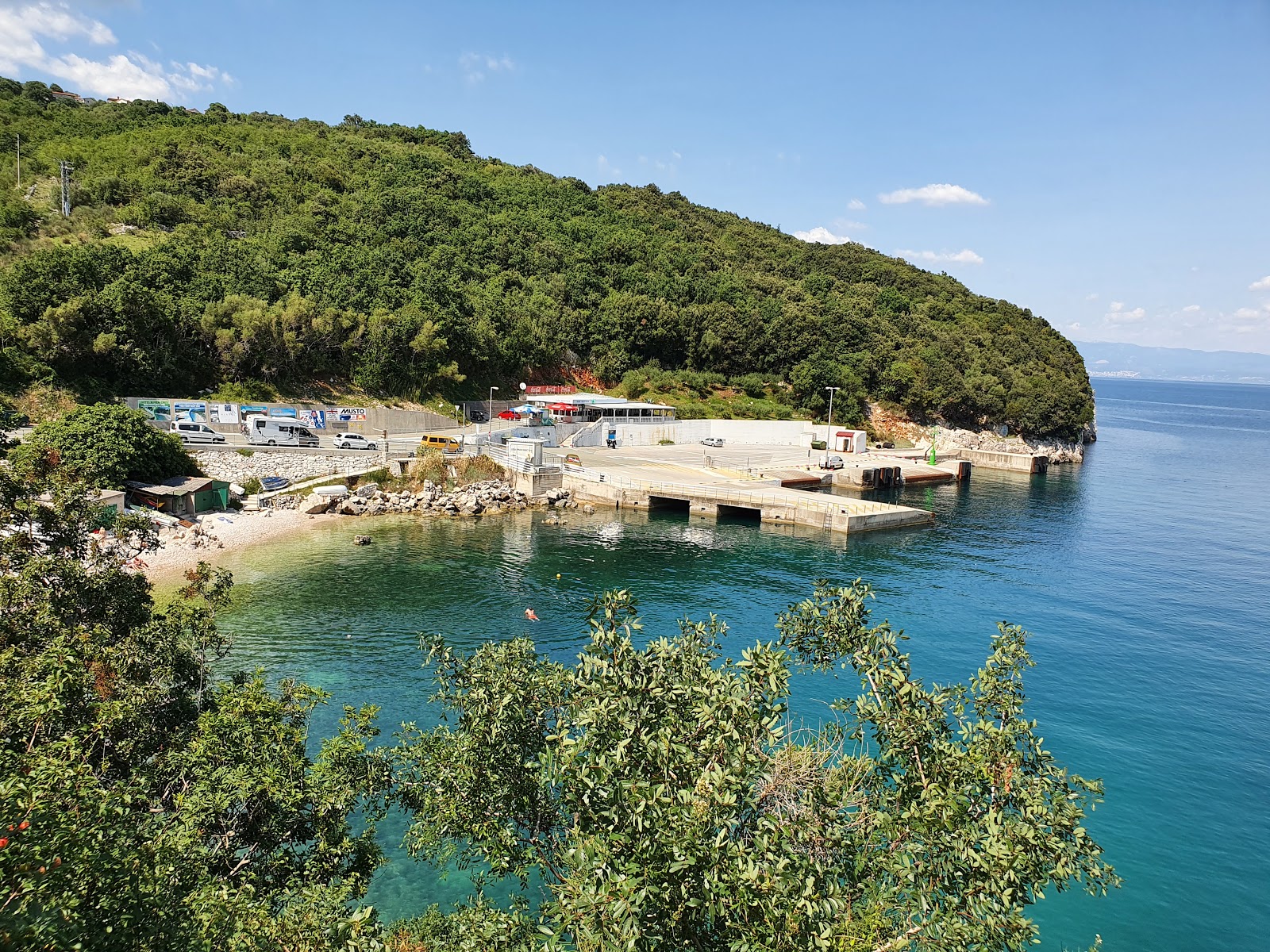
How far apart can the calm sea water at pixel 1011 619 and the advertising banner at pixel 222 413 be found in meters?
13.4

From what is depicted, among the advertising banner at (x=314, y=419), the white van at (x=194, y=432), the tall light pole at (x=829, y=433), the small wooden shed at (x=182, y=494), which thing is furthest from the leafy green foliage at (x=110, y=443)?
the tall light pole at (x=829, y=433)

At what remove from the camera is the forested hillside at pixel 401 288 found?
185ft

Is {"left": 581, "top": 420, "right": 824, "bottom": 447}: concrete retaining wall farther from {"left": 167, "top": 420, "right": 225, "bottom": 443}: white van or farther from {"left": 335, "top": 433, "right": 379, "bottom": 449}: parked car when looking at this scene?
{"left": 167, "top": 420, "right": 225, "bottom": 443}: white van

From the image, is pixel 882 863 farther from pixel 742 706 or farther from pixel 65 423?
pixel 65 423

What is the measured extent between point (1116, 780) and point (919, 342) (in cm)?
9026

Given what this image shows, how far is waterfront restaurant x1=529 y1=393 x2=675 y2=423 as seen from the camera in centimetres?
7106

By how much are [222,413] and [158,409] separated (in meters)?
3.94

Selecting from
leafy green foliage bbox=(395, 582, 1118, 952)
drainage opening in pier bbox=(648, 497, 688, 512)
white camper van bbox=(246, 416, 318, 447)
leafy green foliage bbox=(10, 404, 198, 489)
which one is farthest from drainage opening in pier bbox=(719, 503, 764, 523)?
leafy green foliage bbox=(395, 582, 1118, 952)

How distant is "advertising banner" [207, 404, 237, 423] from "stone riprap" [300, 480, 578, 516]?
364 inches

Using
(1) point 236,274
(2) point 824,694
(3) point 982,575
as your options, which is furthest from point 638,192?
(2) point 824,694

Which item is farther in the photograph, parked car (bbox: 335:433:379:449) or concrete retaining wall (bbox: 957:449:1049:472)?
concrete retaining wall (bbox: 957:449:1049:472)

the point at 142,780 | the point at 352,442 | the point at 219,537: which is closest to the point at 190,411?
the point at 352,442

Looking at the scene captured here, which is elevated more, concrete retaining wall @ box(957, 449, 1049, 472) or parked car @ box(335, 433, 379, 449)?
parked car @ box(335, 433, 379, 449)

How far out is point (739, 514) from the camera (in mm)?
56719
